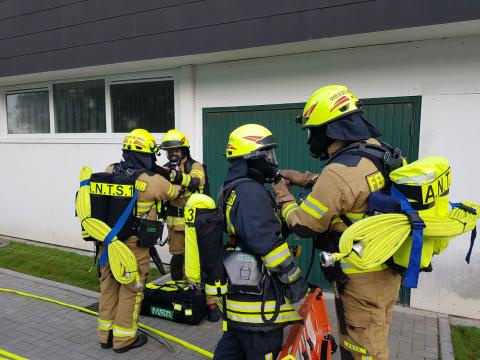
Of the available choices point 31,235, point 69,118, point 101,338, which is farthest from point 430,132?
point 31,235

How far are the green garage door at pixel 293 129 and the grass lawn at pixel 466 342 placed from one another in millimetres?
693

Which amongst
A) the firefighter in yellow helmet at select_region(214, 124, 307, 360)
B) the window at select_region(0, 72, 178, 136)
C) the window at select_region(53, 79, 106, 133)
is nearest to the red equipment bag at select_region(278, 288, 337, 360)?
the firefighter in yellow helmet at select_region(214, 124, 307, 360)

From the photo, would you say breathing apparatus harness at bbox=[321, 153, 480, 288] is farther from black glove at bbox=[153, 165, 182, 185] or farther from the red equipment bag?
black glove at bbox=[153, 165, 182, 185]

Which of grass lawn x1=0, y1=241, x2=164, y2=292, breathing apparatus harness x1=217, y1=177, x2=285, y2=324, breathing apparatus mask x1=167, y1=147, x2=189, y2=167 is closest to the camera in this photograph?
breathing apparatus harness x1=217, y1=177, x2=285, y2=324

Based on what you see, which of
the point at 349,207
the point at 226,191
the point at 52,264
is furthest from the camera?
the point at 52,264

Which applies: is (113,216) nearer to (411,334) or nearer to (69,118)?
(411,334)

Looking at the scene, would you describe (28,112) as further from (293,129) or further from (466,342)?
(466,342)

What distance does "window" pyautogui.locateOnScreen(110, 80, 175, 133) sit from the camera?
662cm

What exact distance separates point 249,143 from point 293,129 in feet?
9.12

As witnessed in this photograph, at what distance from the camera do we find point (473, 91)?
165 inches

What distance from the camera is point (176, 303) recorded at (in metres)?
4.47

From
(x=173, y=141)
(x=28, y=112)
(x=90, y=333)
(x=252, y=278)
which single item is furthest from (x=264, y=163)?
(x=28, y=112)

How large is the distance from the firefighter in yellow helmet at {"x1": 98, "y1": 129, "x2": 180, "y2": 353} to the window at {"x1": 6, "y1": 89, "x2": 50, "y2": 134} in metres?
5.38

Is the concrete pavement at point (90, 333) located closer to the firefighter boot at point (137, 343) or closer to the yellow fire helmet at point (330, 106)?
the firefighter boot at point (137, 343)
